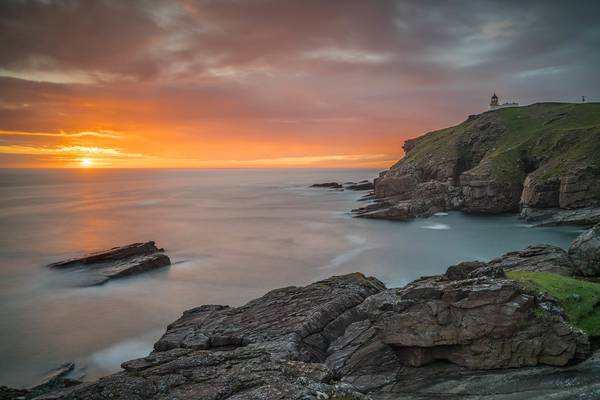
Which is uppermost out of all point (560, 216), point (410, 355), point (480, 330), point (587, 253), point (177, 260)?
point (587, 253)

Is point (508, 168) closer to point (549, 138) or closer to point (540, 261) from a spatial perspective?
point (549, 138)

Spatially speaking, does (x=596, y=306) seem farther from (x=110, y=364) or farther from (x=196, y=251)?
(x=196, y=251)

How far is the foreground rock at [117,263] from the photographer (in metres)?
38.2

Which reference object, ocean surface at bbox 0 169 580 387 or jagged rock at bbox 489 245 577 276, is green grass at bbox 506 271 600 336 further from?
ocean surface at bbox 0 169 580 387

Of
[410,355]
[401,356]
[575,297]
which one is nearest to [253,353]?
[401,356]

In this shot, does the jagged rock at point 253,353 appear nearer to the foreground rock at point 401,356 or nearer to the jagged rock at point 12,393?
the foreground rock at point 401,356

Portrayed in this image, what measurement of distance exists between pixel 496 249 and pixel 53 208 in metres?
103

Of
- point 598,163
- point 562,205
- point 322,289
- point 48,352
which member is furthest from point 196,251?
point 598,163

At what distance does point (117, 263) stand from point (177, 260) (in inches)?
286

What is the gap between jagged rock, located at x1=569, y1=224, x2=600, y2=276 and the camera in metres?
18.5

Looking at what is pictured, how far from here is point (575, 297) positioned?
14.0 meters

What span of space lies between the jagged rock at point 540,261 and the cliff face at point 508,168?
40.0 meters

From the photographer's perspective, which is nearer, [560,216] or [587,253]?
[587,253]

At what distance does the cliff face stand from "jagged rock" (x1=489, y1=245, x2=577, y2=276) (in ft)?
131
